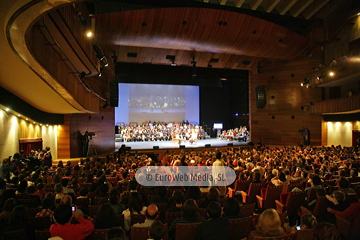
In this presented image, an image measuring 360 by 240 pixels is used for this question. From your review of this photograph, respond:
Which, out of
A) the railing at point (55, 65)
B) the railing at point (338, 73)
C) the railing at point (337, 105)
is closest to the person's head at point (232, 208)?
the railing at point (55, 65)

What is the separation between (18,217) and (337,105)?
16.1m

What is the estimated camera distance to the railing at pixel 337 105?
13.0 meters

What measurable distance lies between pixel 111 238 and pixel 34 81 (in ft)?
24.1

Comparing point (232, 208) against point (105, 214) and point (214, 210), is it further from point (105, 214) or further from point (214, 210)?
point (105, 214)

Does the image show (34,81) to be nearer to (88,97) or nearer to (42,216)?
(88,97)

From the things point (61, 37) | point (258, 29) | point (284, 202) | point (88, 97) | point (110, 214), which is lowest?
point (284, 202)

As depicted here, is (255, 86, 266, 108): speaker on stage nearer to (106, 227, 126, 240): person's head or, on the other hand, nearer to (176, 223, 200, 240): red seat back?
(176, 223, 200, 240): red seat back

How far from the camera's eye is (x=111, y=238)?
7.23 ft

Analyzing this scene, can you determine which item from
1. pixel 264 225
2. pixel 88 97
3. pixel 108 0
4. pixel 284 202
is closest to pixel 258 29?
pixel 108 0

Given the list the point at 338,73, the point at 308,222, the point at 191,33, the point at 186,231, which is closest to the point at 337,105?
the point at 338,73

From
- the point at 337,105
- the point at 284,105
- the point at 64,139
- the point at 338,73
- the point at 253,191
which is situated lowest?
the point at 253,191

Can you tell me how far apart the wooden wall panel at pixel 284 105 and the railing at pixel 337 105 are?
0.88 meters

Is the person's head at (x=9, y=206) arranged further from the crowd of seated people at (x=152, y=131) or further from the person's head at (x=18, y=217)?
the crowd of seated people at (x=152, y=131)

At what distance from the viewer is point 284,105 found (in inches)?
717
